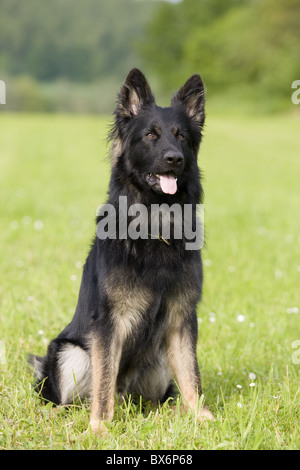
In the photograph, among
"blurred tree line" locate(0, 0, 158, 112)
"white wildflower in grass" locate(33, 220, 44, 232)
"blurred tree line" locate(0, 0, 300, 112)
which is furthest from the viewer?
"blurred tree line" locate(0, 0, 158, 112)

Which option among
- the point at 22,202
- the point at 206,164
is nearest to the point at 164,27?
the point at 206,164

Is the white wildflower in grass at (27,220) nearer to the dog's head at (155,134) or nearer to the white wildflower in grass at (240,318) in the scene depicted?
the white wildflower in grass at (240,318)

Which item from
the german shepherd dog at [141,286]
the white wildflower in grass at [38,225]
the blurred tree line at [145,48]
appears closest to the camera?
the german shepherd dog at [141,286]

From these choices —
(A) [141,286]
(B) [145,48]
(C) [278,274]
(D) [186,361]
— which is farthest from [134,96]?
(B) [145,48]

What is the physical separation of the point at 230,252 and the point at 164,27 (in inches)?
2502

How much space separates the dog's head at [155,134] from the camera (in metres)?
3.18

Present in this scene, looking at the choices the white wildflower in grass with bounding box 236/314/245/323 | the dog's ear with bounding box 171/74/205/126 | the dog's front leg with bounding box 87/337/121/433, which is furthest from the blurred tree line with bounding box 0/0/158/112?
the dog's front leg with bounding box 87/337/121/433

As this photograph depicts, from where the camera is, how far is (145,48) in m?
63.7

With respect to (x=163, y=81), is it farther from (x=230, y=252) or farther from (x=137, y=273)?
(x=137, y=273)

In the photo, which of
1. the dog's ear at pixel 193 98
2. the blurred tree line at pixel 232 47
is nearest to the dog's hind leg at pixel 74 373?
the dog's ear at pixel 193 98

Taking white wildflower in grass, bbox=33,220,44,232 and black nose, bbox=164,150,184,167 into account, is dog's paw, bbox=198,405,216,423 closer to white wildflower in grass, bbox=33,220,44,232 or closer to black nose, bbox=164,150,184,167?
black nose, bbox=164,150,184,167

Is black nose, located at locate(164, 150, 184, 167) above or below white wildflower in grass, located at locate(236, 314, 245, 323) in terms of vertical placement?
above

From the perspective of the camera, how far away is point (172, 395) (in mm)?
3682

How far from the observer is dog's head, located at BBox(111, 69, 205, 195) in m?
3.18
